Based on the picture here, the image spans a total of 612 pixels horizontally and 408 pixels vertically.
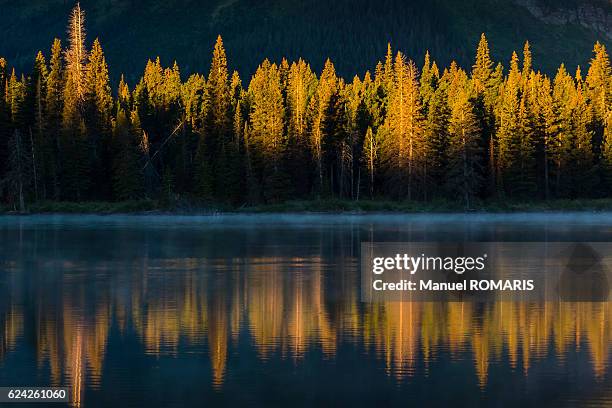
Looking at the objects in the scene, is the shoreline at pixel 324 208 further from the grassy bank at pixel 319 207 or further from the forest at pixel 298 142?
the forest at pixel 298 142

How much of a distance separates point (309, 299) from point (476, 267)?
456 inches

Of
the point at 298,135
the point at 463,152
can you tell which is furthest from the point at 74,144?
the point at 463,152

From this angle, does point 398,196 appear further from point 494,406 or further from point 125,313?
point 494,406

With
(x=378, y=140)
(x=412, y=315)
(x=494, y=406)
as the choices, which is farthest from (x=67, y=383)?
(x=378, y=140)

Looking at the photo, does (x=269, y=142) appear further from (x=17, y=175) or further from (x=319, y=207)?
(x=17, y=175)

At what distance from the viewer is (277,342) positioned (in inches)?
809

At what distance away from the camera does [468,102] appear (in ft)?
322

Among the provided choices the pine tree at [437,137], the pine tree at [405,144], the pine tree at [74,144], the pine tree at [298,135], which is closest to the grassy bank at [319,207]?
the pine tree at [405,144]

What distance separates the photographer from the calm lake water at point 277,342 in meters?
16.3

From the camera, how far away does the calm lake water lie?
16.3 meters

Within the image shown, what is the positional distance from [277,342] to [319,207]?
75578mm

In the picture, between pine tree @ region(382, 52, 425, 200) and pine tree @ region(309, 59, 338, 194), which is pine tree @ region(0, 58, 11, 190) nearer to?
pine tree @ region(309, 59, 338, 194)

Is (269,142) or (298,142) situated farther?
(298,142)

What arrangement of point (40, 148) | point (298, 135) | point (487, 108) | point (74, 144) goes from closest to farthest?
point (74, 144), point (40, 148), point (298, 135), point (487, 108)
